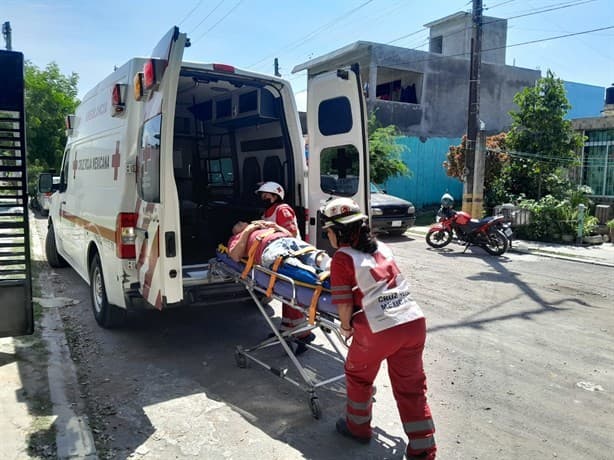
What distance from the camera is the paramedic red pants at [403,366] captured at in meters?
3.04

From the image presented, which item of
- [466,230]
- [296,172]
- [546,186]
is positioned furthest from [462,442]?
[546,186]

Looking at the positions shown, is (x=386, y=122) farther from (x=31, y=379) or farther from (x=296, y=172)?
(x=31, y=379)

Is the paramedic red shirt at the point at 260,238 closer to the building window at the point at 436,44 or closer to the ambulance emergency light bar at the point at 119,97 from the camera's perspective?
the ambulance emergency light bar at the point at 119,97

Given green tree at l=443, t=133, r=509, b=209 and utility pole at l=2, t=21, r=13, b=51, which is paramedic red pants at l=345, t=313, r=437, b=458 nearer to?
green tree at l=443, t=133, r=509, b=209

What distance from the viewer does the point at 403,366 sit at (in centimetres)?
311

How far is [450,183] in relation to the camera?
2052 cm

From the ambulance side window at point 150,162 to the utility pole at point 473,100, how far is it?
10099 millimetres

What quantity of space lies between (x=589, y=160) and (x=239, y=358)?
13962 mm

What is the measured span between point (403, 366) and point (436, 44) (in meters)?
29.1

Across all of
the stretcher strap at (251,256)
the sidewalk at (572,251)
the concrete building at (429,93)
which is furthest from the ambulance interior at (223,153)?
the concrete building at (429,93)

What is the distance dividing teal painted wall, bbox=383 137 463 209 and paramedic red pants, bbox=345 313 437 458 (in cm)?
1650

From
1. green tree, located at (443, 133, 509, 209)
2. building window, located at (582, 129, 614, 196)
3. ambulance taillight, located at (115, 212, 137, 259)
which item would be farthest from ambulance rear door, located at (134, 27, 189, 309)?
building window, located at (582, 129, 614, 196)

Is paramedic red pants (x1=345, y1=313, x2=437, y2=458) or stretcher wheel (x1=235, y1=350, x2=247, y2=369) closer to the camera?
paramedic red pants (x1=345, y1=313, x2=437, y2=458)

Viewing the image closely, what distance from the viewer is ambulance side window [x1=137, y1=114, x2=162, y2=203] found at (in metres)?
4.20
